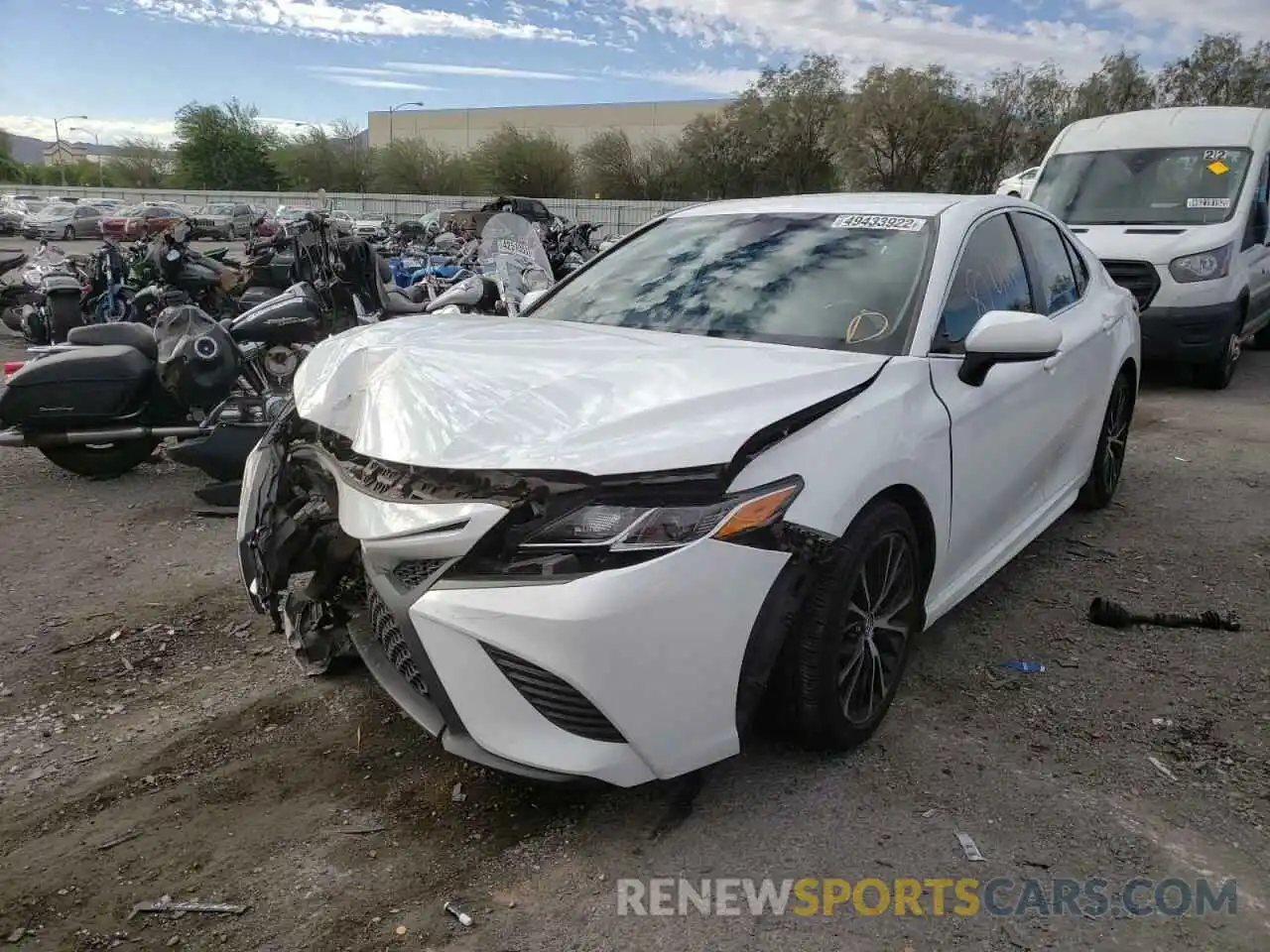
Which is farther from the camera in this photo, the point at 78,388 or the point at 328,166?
the point at 328,166

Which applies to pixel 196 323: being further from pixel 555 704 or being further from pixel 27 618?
pixel 555 704

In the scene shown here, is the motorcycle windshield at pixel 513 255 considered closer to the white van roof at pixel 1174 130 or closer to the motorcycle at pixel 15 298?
the white van roof at pixel 1174 130

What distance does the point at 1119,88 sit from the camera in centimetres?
3616

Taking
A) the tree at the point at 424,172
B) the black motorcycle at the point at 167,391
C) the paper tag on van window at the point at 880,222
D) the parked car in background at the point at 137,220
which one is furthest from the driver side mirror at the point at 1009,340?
the tree at the point at 424,172

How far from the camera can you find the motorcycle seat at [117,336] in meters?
6.18

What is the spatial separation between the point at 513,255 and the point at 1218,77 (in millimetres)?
36815

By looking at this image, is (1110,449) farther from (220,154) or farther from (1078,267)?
(220,154)

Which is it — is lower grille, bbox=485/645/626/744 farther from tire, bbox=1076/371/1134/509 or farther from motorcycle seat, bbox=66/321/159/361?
motorcycle seat, bbox=66/321/159/361

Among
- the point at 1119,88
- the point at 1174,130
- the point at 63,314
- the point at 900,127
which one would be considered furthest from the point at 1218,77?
the point at 63,314

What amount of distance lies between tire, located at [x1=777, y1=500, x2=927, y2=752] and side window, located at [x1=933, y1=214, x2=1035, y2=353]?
0.77 m

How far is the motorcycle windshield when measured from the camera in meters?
8.24

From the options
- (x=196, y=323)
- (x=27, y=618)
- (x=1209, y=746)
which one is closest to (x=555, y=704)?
(x=1209, y=746)

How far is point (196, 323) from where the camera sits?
5996 millimetres

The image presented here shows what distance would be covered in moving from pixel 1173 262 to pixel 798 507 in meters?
7.71
